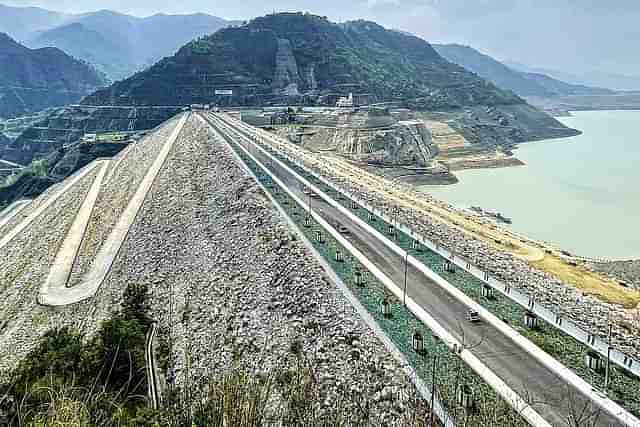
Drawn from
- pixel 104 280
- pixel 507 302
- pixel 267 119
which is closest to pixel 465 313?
pixel 507 302

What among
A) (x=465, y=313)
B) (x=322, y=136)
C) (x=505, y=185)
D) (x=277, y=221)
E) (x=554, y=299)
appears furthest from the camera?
(x=322, y=136)

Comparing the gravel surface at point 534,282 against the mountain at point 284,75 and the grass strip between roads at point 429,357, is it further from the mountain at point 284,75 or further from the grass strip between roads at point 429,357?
the mountain at point 284,75

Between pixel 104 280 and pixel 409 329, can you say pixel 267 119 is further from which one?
pixel 409 329

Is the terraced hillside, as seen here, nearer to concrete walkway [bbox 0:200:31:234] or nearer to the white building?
concrete walkway [bbox 0:200:31:234]

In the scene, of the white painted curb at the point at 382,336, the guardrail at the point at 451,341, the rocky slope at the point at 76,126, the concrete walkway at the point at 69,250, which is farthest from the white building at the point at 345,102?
the white painted curb at the point at 382,336

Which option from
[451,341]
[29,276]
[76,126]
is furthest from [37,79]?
[451,341]

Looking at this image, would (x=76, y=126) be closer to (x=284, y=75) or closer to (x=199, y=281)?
(x=284, y=75)

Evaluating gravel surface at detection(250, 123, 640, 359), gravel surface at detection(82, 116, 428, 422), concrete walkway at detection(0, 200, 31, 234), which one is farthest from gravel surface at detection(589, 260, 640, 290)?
concrete walkway at detection(0, 200, 31, 234)
